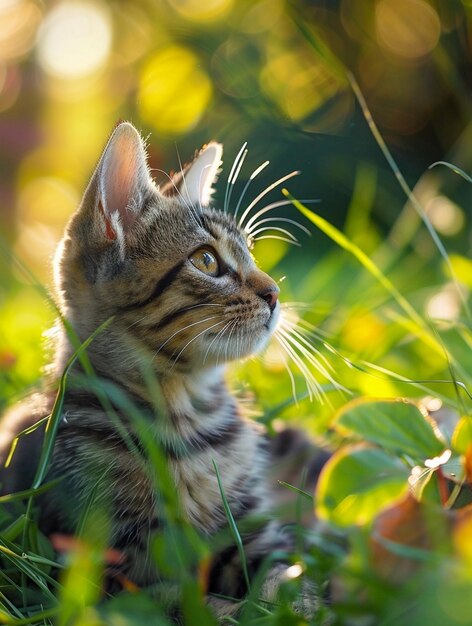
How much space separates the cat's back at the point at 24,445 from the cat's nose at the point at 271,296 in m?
0.38

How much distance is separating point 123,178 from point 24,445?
0.44 meters

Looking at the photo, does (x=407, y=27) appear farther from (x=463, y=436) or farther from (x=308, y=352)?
(x=463, y=436)

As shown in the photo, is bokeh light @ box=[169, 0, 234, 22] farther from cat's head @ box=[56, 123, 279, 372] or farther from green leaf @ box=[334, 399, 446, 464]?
green leaf @ box=[334, 399, 446, 464]

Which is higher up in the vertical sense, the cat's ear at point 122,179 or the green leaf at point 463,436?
the cat's ear at point 122,179

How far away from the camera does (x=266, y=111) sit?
2424mm

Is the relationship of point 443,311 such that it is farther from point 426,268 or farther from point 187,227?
point 426,268

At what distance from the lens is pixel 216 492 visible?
1.18 metres

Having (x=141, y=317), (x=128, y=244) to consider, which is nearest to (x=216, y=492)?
(x=141, y=317)

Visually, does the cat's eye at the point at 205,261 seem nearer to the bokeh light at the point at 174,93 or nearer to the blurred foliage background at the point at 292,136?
the blurred foliage background at the point at 292,136

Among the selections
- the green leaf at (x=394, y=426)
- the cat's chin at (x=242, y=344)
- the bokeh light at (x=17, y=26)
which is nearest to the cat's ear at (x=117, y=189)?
the cat's chin at (x=242, y=344)

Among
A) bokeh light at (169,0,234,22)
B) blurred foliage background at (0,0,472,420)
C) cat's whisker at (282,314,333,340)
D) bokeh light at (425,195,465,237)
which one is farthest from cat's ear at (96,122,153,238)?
bokeh light at (169,0,234,22)

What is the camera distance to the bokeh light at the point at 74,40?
283 cm

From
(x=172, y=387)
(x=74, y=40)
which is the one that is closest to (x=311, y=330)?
(x=172, y=387)

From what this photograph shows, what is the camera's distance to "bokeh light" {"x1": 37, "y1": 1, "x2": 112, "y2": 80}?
2.83 meters
